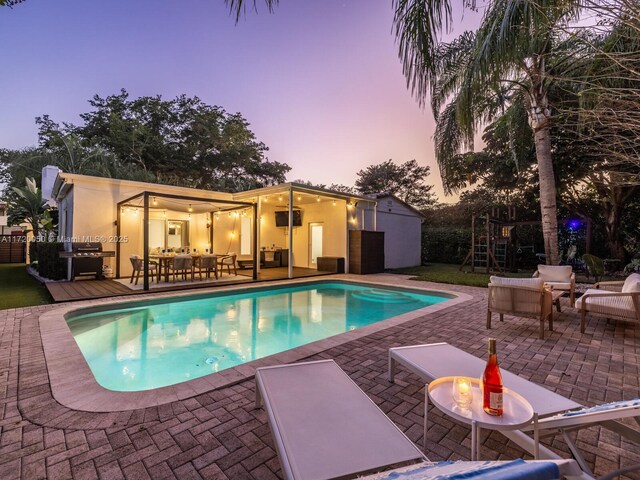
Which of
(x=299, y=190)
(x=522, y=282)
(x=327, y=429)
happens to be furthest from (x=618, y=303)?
(x=299, y=190)

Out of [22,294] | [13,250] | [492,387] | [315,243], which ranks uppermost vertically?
[315,243]

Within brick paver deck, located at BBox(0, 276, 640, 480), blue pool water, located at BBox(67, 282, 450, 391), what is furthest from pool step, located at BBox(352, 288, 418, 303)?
brick paver deck, located at BBox(0, 276, 640, 480)

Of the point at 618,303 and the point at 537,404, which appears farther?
the point at 618,303

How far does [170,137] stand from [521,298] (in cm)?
2293

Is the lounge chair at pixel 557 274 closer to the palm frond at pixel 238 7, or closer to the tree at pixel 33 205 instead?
the palm frond at pixel 238 7

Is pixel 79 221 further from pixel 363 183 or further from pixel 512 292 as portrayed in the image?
pixel 363 183

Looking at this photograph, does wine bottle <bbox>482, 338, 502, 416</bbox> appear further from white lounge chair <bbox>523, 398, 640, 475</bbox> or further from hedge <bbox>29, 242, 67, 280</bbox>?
hedge <bbox>29, 242, 67, 280</bbox>

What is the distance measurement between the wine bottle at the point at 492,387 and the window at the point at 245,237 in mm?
12651

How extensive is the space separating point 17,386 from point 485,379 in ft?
12.8

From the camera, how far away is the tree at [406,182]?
Result: 84.5ft

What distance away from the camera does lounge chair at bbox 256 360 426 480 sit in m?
1.30

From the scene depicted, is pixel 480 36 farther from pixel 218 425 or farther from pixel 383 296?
pixel 383 296

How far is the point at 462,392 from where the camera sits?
1.65 meters

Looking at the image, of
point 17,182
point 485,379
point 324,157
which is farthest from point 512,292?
point 17,182
